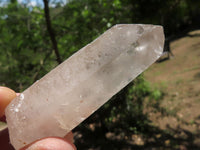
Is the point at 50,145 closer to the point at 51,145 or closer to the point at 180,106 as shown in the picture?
the point at 51,145

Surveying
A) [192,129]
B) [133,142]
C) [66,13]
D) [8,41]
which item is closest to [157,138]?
[133,142]

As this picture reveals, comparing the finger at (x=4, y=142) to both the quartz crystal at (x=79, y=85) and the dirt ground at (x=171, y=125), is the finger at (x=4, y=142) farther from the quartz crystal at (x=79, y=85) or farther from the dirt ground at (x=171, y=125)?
the dirt ground at (x=171, y=125)

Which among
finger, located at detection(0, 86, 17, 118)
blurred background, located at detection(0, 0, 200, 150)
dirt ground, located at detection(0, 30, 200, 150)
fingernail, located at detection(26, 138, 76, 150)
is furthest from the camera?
dirt ground, located at detection(0, 30, 200, 150)

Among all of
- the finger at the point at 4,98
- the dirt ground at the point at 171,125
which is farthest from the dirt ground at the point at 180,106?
the finger at the point at 4,98

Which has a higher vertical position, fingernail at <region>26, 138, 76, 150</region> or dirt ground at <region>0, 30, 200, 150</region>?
fingernail at <region>26, 138, 76, 150</region>

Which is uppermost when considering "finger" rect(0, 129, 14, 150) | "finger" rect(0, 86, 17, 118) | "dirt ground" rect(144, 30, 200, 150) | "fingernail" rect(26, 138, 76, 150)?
"finger" rect(0, 86, 17, 118)

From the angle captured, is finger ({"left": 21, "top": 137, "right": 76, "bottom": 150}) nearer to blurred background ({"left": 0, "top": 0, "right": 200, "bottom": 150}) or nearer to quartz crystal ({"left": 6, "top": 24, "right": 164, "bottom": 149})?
quartz crystal ({"left": 6, "top": 24, "right": 164, "bottom": 149})

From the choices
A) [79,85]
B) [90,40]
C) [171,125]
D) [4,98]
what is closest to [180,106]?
[171,125]

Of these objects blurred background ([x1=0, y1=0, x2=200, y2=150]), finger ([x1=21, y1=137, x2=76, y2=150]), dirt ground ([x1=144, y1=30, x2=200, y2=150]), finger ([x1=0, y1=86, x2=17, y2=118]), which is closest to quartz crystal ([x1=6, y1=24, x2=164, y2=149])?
finger ([x1=21, y1=137, x2=76, y2=150])
